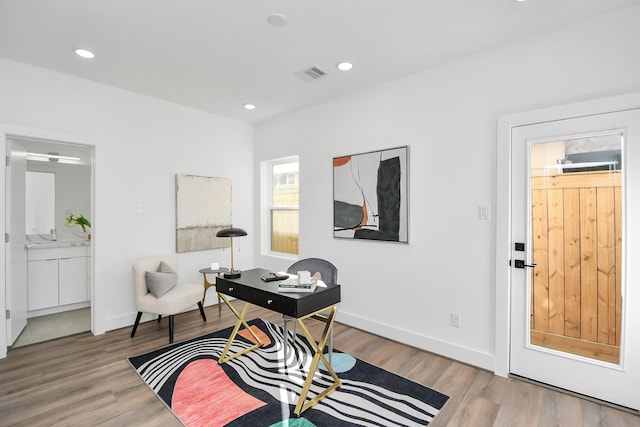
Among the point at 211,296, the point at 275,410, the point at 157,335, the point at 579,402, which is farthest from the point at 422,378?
the point at 211,296

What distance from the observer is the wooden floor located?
2049 mm

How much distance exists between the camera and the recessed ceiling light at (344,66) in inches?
116

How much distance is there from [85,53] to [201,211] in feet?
7.09

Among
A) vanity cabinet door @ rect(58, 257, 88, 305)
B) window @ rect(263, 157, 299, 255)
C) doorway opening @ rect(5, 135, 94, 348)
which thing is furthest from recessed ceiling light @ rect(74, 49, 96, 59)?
vanity cabinet door @ rect(58, 257, 88, 305)

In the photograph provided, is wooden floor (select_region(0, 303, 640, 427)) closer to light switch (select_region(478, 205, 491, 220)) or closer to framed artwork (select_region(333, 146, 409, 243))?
framed artwork (select_region(333, 146, 409, 243))

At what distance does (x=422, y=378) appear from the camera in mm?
2553

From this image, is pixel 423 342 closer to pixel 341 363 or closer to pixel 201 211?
pixel 341 363

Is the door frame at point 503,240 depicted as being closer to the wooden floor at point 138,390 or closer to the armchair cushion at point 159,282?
the wooden floor at point 138,390

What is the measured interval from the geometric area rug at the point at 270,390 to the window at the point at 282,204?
6.21 ft

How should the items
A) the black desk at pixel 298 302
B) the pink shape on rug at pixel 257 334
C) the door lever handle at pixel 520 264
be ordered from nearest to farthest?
the black desk at pixel 298 302
the door lever handle at pixel 520 264
the pink shape on rug at pixel 257 334

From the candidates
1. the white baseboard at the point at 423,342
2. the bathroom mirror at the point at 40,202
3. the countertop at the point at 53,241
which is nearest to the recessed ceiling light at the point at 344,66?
the white baseboard at the point at 423,342

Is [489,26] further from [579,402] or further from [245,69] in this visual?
[579,402]

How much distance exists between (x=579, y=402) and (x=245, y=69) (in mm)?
3929

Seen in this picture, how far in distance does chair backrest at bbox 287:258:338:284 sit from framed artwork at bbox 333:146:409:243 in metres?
0.79
